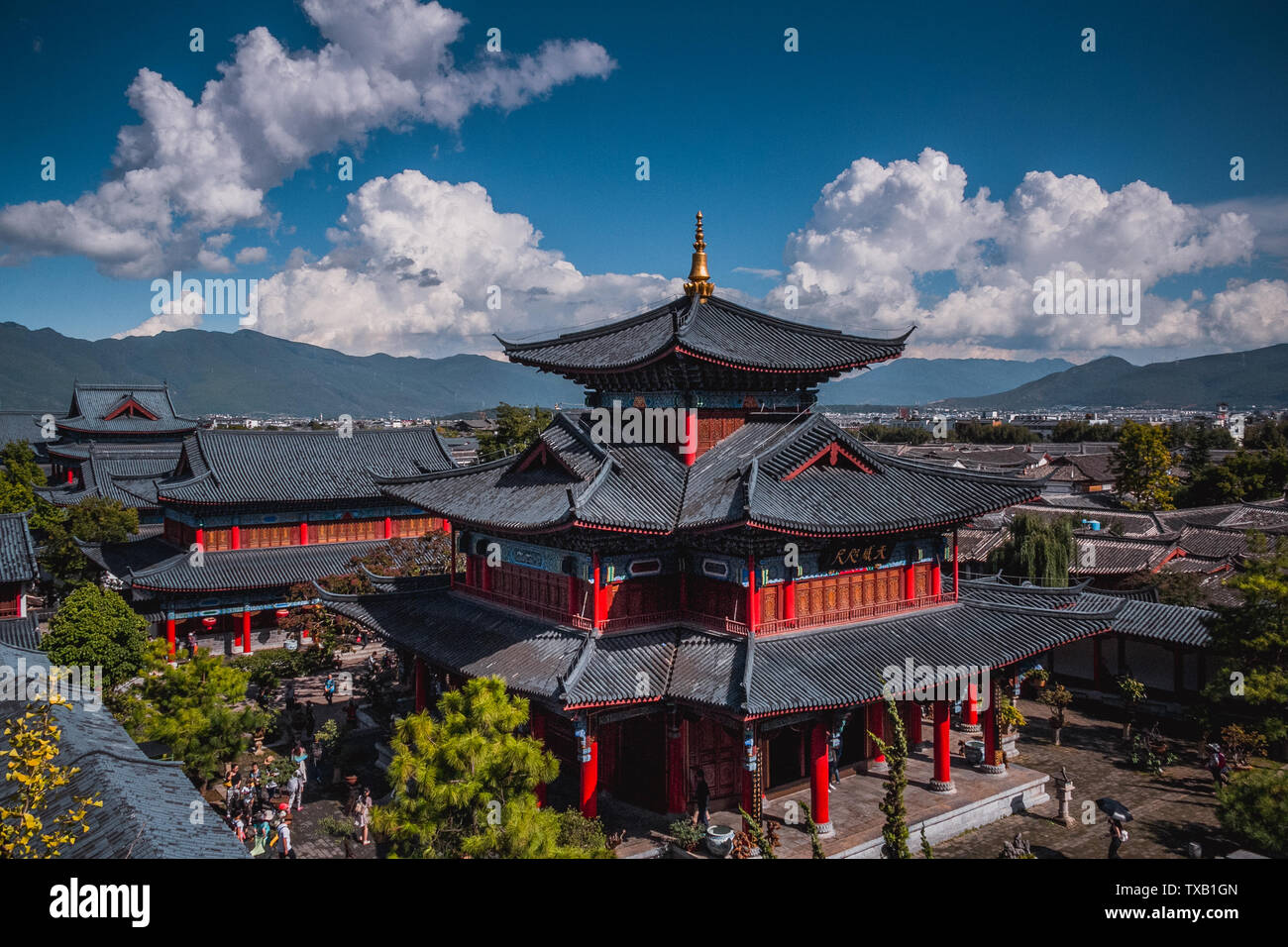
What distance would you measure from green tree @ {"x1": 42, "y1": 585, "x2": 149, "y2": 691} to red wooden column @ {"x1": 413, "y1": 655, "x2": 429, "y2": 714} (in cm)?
813

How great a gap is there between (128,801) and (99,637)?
15.3 m

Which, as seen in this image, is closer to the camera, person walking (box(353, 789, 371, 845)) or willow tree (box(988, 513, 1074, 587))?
person walking (box(353, 789, 371, 845))

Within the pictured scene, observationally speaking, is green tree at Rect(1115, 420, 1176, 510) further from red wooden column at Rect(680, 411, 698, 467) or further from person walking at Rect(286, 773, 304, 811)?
person walking at Rect(286, 773, 304, 811)

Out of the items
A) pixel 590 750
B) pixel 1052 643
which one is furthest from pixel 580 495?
pixel 1052 643

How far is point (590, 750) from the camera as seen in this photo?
68.5 feet

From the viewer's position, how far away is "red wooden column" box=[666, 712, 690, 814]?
22.0 metres

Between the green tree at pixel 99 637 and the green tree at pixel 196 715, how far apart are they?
422 centimetres

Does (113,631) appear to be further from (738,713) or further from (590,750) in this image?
(738,713)

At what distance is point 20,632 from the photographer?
33.9m

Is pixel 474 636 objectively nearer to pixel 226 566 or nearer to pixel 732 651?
pixel 732 651

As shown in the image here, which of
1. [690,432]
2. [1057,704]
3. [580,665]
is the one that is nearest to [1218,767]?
[1057,704]

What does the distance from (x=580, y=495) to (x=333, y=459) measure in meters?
31.1

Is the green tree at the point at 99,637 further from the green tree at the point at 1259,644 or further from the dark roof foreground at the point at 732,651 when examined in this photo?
the green tree at the point at 1259,644

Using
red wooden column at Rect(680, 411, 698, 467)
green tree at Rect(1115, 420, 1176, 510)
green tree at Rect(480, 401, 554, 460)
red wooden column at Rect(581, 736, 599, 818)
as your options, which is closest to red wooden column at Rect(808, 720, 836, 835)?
red wooden column at Rect(581, 736, 599, 818)
